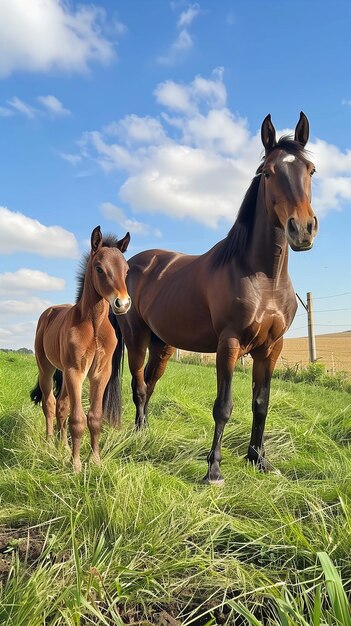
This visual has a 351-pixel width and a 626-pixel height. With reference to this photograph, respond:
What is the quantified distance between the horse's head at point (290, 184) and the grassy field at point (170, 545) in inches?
66.1

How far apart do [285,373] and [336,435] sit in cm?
765

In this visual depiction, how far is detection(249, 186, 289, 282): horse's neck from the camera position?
3.87 meters

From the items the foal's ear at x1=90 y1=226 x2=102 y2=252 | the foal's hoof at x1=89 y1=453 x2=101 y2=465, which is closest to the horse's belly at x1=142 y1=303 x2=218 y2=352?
the foal's ear at x1=90 y1=226 x2=102 y2=252

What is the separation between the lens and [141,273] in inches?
229

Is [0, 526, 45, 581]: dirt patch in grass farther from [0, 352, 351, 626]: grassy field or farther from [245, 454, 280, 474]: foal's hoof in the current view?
[245, 454, 280, 474]: foal's hoof

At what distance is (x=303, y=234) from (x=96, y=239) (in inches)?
67.4

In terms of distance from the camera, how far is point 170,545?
2.24m

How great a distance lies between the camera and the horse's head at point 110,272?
3734 millimetres

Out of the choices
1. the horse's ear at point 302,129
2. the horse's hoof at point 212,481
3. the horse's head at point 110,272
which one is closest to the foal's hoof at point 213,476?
the horse's hoof at point 212,481

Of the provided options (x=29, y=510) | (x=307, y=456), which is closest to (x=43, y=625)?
(x=29, y=510)

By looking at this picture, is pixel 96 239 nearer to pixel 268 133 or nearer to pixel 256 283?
pixel 256 283

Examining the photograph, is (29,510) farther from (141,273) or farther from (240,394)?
(240,394)

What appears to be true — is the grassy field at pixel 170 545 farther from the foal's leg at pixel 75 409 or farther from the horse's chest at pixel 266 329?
the horse's chest at pixel 266 329

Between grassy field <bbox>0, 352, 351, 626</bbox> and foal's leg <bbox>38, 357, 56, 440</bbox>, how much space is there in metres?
0.91
